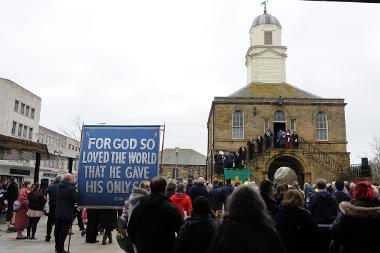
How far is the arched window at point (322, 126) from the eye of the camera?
33.2 metres

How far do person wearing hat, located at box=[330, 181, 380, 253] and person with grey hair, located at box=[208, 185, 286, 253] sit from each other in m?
2.01

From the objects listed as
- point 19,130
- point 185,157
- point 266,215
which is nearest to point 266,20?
point 19,130

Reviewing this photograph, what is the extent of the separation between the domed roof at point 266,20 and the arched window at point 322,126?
41.2 feet

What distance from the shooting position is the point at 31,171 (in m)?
44.2

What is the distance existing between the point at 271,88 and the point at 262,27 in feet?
23.7

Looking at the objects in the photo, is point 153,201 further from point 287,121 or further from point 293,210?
point 287,121

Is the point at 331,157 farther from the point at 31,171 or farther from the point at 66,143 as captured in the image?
the point at 66,143

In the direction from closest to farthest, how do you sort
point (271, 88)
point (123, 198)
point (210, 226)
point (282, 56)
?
point (210, 226) < point (123, 198) < point (271, 88) < point (282, 56)

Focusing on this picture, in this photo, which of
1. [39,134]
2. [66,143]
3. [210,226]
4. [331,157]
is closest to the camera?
[210,226]

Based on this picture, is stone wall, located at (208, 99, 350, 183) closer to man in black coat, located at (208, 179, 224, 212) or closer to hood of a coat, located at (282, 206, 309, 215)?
man in black coat, located at (208, 179, 224, 212)

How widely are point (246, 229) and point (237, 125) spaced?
30149 mm

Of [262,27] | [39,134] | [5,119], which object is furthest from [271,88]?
[39,134]

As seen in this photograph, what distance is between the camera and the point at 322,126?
33.3m

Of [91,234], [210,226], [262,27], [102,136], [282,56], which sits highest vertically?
[262,27]
